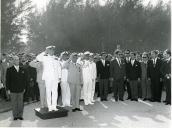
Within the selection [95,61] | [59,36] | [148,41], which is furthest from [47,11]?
[95,61]

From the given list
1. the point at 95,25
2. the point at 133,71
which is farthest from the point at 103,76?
the point at 95,25

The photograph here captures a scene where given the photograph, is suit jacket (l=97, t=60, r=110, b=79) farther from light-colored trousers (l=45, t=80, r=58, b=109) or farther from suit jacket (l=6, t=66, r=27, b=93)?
suit jacket (l=6, t=66, r=27, b=93)

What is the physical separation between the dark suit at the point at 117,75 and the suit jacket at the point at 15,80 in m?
4.68

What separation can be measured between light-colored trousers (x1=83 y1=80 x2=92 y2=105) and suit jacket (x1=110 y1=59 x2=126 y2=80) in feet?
3.57

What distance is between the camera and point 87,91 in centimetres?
1346

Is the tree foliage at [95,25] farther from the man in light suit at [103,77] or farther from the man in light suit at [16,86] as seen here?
the man in light suit at [16,86]

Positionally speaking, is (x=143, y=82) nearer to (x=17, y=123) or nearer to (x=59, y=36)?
(x=17, y=123)

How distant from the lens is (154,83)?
1390cm

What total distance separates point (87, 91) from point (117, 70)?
1449 millimetres

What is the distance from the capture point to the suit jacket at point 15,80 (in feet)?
32.8

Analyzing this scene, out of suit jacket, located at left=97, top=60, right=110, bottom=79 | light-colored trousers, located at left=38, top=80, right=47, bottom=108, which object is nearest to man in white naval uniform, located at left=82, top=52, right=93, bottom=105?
suit jacket, located at left=97, top=60, right=110, bottom=79

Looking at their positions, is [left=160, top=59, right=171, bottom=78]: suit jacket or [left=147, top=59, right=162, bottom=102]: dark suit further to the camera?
[left=147, top=59, right=162, bottom=102]: dark suit

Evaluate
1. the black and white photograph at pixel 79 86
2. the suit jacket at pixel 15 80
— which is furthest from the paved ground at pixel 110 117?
the suit jacket at pixel 15 80

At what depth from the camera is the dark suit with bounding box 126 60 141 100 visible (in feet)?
45.9
